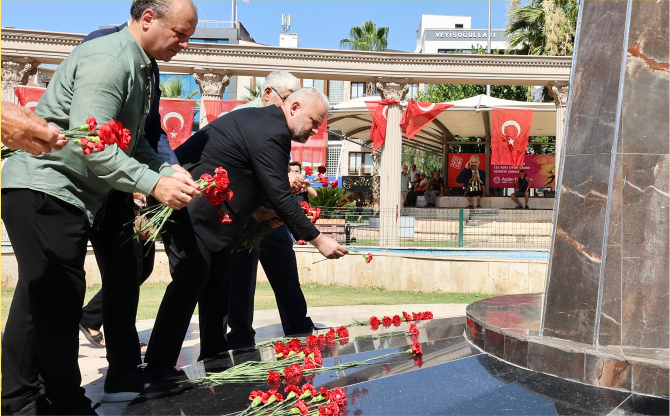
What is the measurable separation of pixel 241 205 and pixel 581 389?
6.63 feet

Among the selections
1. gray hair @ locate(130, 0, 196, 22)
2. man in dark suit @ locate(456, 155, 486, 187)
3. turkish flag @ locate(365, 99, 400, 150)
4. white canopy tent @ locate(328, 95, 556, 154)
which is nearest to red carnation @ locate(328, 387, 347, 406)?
gray hair @ locate(130, 0, 196, 22)

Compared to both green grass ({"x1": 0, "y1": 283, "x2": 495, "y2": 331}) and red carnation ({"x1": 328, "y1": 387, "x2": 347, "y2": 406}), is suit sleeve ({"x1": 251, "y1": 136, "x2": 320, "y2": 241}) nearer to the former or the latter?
red carnation ({"x1": 328, "y1": 387, "x2": 347, "y2": 406})

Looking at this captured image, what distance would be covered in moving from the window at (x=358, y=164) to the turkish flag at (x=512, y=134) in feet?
106

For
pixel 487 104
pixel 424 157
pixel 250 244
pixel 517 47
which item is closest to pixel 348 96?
pixel 424 157

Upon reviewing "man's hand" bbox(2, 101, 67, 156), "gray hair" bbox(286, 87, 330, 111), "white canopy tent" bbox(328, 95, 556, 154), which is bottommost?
"man's hand" bbox(2, 101, 67, 156)

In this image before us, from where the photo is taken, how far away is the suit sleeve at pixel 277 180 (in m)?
3.49

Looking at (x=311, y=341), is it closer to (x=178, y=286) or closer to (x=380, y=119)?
(x=178, y=286)

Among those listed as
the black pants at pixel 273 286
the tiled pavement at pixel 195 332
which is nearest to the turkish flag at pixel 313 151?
the tiled pavement at pixel 195 332

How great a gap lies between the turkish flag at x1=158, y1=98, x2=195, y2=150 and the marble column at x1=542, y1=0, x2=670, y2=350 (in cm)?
1354

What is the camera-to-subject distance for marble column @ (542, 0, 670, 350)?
310 cm

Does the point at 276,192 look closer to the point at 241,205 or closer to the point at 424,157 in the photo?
the point at 241,205

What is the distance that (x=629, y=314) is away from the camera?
3.09m

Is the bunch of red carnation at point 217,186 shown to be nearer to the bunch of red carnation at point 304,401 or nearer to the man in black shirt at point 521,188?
the bunch of red carnation at point 304,401

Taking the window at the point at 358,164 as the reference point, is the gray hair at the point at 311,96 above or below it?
below
